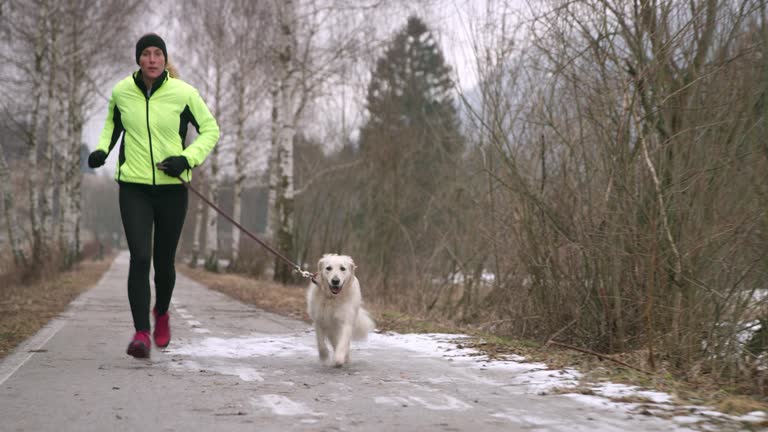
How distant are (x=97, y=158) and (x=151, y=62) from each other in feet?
2.80

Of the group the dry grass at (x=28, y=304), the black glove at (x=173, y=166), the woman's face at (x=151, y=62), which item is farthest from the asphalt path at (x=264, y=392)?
the woman's face at (x=151, y=62)

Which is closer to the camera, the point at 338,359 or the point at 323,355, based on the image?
the point at 338,359

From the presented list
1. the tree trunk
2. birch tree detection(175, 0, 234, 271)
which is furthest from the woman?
birch tree detection(175, 0, 234, 271)

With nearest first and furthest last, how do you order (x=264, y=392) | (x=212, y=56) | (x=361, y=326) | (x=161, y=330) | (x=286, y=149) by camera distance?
(x=264, y=392) < (x=161, y=330) < (x=361, y=326) < (x=286, y=149) < (x=212, y=56)

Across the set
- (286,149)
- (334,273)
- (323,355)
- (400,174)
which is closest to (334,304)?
(334,273)

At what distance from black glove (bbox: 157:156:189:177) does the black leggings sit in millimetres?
207

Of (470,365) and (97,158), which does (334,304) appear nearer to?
(470,365)

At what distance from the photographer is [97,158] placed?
631cm

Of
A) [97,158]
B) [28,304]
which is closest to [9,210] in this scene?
[28,304]

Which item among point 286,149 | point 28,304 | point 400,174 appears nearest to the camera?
point 28,304

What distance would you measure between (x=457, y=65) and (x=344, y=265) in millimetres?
3388

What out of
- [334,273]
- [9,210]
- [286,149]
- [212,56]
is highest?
[212,56]

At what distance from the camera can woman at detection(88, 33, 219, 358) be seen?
20.8ft

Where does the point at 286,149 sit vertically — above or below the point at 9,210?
above
